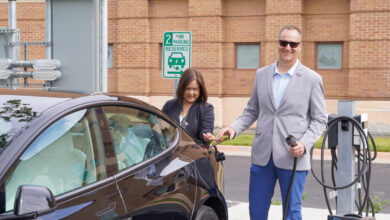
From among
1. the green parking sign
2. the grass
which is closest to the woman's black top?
the green parking sign

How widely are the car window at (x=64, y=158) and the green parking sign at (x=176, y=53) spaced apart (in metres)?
6.18

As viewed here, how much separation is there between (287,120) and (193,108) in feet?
4.27

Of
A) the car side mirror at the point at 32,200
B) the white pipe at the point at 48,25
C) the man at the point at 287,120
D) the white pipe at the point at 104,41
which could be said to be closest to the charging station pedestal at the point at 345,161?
the man at the point at 287,120

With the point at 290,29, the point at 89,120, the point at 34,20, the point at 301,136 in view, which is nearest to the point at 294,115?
the point at 301,136

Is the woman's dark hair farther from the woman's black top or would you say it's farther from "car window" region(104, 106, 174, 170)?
"car window" region(104, 106, 174, 170)

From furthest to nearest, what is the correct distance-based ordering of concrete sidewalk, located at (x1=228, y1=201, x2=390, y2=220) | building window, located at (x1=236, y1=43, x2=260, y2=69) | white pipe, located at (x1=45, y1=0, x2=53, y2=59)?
building window, located at (x1=236, y1=43, x2=260, y2=69) → white pipe, located at (x1=45, y1=0, x2=53, y2=59) → concrete sidewalk, located at (x1=228, y1=201, x2=390, y2=220)

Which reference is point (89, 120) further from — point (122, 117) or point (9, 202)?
point (9, 202)

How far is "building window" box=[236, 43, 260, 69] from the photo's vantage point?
18.6m

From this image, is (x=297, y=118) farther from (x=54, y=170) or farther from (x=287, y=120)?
(x=54, y=170)

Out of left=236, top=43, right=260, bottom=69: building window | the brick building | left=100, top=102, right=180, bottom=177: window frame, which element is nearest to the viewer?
left=100, top=102, right=180, bottom=177: window frame

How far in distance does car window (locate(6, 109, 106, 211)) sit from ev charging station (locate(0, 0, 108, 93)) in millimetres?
4706

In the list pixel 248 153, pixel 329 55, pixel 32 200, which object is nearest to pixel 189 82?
pixel 32 200

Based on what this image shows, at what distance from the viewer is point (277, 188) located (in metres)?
10.1

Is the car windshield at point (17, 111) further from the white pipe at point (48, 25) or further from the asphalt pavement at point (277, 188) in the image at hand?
the white pipe at point (48, 25)
